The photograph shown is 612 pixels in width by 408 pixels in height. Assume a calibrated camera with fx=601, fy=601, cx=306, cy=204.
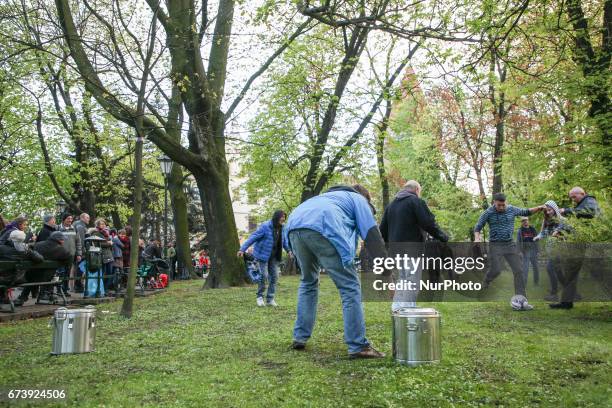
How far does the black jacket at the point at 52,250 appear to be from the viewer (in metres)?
12.0

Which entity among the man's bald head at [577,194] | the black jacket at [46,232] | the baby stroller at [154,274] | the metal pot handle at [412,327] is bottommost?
the baby stroller at [154,274]

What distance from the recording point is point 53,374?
5855 millimetres

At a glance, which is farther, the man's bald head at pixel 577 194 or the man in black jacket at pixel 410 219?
the man's bald head at pixel 577 194

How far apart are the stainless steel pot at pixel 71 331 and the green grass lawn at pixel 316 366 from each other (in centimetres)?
19

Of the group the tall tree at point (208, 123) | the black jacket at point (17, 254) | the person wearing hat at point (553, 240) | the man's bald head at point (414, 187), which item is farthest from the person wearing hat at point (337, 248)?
the tall tree at point (208, 123)

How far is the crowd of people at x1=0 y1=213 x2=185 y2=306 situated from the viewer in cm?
1155

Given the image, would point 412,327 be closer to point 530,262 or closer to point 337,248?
point 337,248

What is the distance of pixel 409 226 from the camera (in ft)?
29.1

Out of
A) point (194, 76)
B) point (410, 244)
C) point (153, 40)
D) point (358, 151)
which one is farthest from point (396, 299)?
point (358, 151)

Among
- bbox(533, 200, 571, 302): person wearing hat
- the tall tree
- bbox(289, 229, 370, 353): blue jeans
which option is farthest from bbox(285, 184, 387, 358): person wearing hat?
the tall tree

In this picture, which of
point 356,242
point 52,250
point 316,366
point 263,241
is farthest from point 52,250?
point 316,366

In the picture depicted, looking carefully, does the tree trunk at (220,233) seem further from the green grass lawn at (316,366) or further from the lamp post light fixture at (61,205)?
the lamp post light fixture at (61,205)

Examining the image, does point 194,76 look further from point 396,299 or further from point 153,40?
point 396,299

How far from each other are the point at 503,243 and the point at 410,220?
267cm
